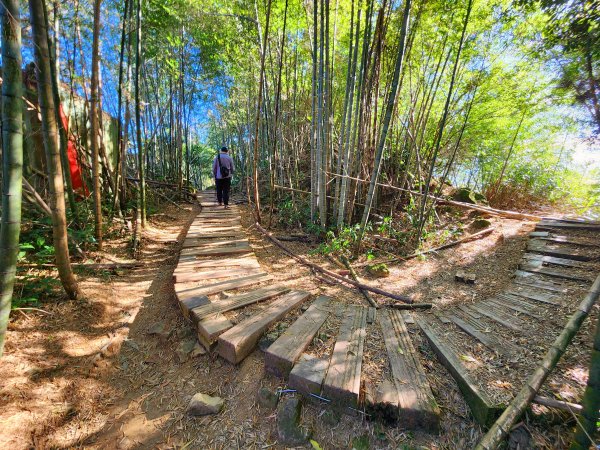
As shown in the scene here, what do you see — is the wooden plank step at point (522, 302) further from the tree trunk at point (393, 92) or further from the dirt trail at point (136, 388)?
the tree trunk at point (393, 92)

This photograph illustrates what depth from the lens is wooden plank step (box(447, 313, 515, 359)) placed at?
1591 millimetres

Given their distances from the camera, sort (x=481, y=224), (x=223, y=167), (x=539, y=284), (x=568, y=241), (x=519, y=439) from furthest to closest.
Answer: (x=223, y=167), (x=481, y=224), (x=568, y=241), (x=539, y=284), (x=519, y=439)

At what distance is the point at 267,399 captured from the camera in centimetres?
129

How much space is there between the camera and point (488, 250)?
376cm

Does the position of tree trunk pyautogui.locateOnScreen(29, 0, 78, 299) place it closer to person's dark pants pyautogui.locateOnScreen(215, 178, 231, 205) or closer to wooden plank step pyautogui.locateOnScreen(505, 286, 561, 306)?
wooden plank step pyautogui.locateOnScreen(505, 286, 561, 306)

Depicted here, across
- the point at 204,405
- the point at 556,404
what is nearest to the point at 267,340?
the point at 204,405

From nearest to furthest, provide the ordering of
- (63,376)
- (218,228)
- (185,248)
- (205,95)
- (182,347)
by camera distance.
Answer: (63,376) → (182,347) → (185,248) → (218,228) → (205,95)

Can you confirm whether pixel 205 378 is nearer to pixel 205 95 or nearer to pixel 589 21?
pixel 589 21

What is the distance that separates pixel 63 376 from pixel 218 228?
282 centimetres

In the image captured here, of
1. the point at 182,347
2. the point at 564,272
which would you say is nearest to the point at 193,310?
the point at 182,347

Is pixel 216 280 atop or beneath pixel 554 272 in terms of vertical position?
beneath

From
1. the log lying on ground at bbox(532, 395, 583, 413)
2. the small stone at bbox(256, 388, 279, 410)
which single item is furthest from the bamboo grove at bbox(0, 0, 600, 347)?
the log lying on ground at bbox(532, 395, 583, 413)

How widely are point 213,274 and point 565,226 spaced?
533 cm

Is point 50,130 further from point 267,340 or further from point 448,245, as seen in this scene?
point 448,245
